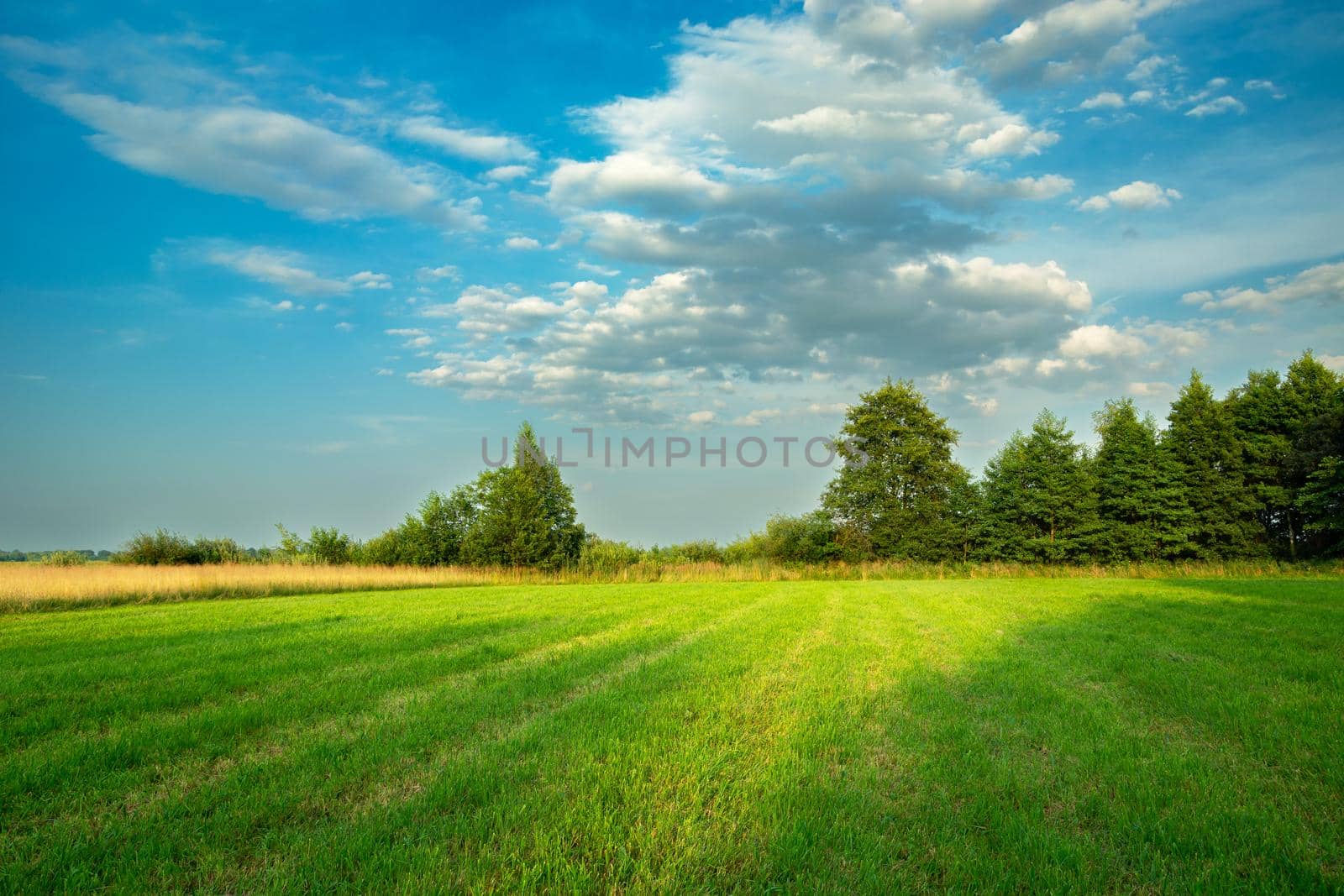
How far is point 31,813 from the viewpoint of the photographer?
3.83m

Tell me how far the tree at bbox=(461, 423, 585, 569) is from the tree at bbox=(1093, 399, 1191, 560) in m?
30.6

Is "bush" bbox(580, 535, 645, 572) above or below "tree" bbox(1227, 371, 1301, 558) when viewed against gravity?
below

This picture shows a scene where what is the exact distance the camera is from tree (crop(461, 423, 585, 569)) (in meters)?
38.2

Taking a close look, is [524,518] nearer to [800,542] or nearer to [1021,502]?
[800,542]

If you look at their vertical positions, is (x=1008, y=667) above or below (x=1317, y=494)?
below

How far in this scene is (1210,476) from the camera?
35.3 metres

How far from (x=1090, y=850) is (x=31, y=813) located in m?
A: 5.88

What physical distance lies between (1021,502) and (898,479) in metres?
7.06

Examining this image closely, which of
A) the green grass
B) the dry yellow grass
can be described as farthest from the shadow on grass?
the dry yellow grass

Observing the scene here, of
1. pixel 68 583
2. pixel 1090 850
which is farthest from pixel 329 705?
pixel 68 583

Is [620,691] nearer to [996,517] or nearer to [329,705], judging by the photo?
[329,705]

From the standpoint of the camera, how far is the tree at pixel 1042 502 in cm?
3719

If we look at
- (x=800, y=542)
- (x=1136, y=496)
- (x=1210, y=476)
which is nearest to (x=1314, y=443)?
(x=1210, y=476)

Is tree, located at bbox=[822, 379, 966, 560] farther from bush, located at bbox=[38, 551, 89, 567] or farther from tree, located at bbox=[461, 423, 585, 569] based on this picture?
bush, located at bbox=[38, 551, 89, 567]
